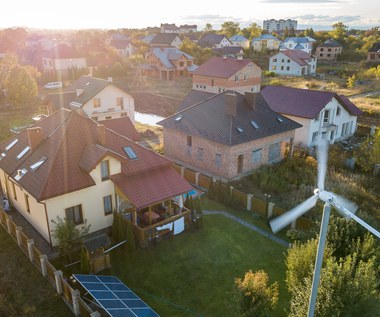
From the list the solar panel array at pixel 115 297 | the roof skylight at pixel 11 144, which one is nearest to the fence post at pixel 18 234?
the solar panel array at pixel 115 297

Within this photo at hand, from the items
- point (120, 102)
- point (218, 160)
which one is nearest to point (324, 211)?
point (218, 160)

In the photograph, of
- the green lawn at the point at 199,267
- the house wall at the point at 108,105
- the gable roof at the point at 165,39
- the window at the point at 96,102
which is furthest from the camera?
the gable roof at the point at 165,39

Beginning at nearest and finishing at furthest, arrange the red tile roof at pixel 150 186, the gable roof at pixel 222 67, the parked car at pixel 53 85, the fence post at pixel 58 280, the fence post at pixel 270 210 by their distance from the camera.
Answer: the fence post at pixel 58 280
the red tile roof at pixel 150 186
the fence post at pixel 270 210
the gable roof at pixel 222 67
the parked car at pixel 53 85

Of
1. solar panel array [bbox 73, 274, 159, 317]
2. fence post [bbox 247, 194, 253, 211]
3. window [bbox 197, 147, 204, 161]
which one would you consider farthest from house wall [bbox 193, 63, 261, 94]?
solar panel array [bbox 73, 274, 159, 317]

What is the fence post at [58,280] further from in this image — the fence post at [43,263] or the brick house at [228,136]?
the brick house at [228,136]

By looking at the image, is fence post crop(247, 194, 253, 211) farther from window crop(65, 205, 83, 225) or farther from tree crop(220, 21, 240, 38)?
tree crop(220, 21, 240, 38)

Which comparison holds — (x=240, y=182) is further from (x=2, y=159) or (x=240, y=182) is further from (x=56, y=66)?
(x=56, y=66)
